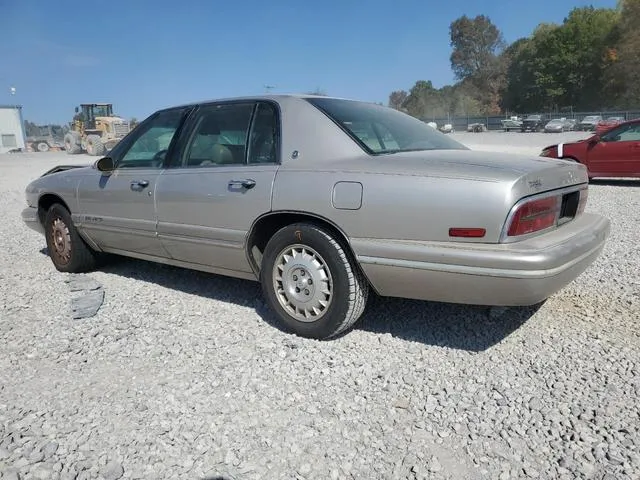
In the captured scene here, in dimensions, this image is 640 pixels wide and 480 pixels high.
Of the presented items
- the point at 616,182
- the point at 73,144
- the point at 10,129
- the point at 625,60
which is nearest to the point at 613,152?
the point at 616,182

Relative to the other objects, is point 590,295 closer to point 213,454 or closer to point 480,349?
point 480,349

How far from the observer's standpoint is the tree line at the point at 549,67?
6114 cm

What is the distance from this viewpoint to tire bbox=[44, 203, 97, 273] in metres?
4.87

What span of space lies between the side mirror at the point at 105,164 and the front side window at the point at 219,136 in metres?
0.88

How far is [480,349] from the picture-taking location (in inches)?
124

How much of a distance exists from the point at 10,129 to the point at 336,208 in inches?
2132

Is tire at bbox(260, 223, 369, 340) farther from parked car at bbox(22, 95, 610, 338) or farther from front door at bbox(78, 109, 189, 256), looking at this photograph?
front door at bbox(78, 109, 189, 256)

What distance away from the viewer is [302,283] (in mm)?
3281

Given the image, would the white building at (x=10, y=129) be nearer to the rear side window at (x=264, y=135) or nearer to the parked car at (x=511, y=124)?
the parked car at (x=511, y=124)

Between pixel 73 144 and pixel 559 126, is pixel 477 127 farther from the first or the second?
pixel 73 144

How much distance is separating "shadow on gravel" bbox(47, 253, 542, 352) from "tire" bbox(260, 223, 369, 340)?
25cm

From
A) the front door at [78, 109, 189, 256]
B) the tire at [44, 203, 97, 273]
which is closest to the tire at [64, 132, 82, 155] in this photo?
the tire at [44, 203, 97, 273]

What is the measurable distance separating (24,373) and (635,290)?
170 inches

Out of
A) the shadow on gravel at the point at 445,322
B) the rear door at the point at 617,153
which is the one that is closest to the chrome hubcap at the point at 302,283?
the shadow on gravel at the point at 445,322
